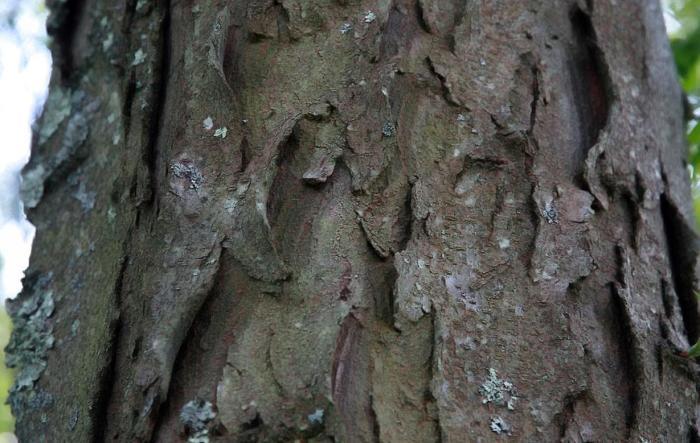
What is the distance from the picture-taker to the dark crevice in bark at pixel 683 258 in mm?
1234

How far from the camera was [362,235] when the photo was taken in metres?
1.08

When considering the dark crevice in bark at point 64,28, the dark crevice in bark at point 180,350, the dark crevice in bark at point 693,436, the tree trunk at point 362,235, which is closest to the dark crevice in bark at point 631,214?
the tree trunk at point 362,235

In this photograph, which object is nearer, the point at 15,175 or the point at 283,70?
the point at 283,70

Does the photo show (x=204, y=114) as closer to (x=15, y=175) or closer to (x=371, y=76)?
(x=371, y=76)

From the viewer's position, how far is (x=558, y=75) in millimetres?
1304

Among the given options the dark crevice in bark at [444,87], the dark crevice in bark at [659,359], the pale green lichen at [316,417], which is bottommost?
the dark crevice in bark at [659,359]

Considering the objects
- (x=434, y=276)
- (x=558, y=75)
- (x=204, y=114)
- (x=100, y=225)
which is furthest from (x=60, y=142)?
(x=558, y=75)

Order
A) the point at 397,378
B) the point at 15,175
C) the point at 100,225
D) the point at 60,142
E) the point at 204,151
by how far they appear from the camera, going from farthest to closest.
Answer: the point at 15,175 → the point at 60,142 → the point at 100,225 → the point at 204,151 → the point at 397,378

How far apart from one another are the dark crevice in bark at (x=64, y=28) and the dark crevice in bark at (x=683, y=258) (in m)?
1.11

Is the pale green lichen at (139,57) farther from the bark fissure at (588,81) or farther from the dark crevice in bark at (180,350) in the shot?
the bark fissure at (588,81)

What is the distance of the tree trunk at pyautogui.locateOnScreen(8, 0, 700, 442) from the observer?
3.30 ft

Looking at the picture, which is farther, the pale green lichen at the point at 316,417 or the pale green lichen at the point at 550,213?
the pale green lichen at the point at 550,213

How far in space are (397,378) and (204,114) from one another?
1.61 ft

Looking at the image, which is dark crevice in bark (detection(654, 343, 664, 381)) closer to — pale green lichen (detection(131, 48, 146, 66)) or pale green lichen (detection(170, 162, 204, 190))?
pale green lichen (detection(170, 162, 204, 190))
